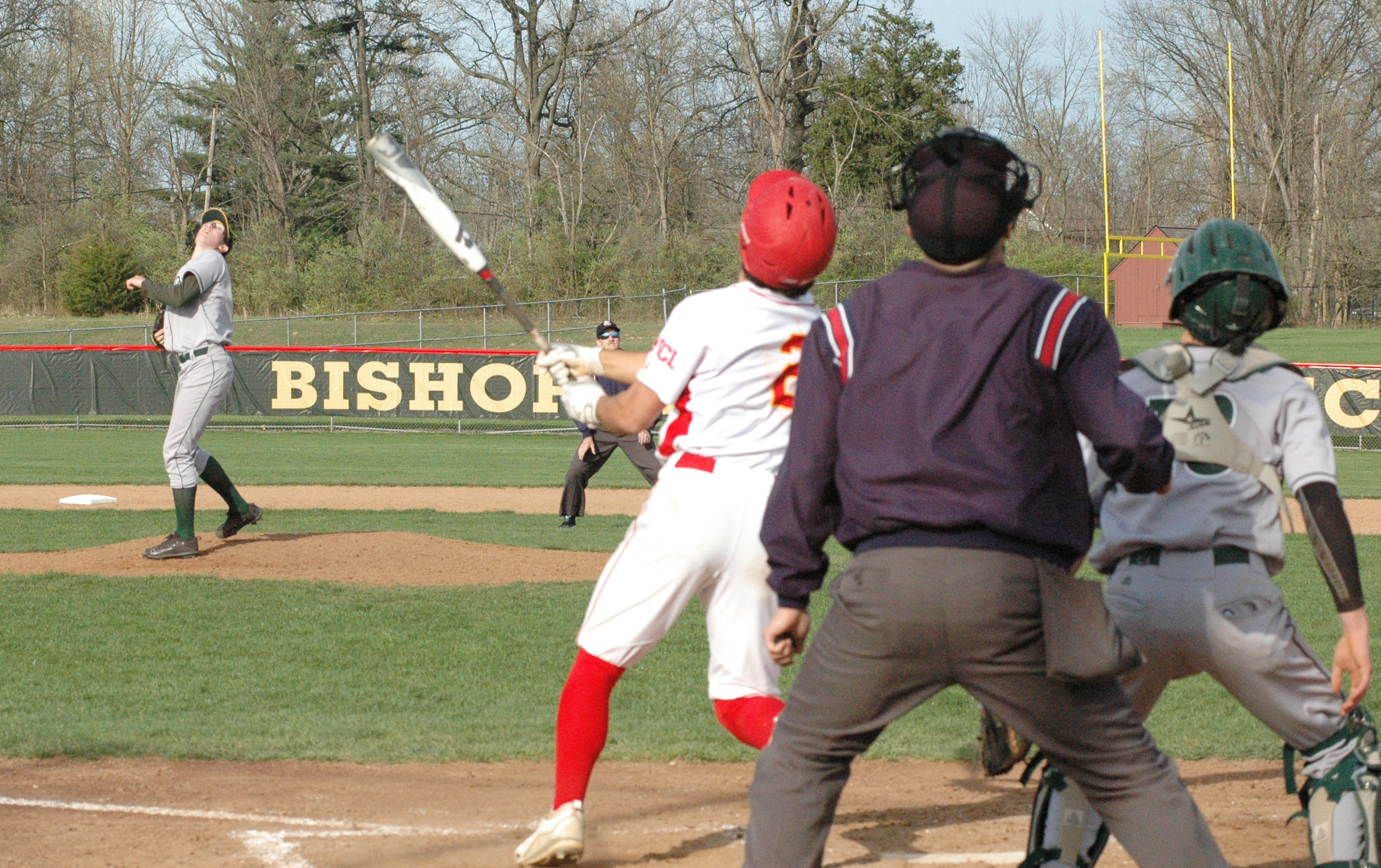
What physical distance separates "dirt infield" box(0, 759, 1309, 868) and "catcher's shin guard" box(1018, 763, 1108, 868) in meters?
0.78

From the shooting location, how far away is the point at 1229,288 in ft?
10.6

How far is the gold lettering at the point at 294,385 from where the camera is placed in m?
26.3

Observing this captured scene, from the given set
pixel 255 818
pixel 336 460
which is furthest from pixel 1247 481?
pixel 336 460

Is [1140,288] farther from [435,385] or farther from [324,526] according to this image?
[324,526]

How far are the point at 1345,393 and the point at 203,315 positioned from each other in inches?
781

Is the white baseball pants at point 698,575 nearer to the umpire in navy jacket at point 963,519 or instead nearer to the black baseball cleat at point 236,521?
the umpire in navy jacket at point 963,519

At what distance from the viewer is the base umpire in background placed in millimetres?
12000

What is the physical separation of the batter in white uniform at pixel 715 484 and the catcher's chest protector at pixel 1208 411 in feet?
3.14

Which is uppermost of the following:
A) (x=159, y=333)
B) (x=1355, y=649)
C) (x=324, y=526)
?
(x=159, y=333)

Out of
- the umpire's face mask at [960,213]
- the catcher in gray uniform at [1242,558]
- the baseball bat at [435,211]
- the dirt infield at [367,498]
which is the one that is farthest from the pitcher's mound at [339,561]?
the umpire's face mask at [960,213]

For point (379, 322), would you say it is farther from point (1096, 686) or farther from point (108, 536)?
point (1096, 686)

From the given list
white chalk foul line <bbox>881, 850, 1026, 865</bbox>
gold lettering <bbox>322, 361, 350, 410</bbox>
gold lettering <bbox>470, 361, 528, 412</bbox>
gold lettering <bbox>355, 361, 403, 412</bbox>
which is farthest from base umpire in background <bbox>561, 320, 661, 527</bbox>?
gold lettering <bbox>322, 361, 350, 410</bbox>

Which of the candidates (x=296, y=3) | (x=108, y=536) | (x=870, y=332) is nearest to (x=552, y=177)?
(x=296, y=3)

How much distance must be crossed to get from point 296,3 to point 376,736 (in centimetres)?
4487
